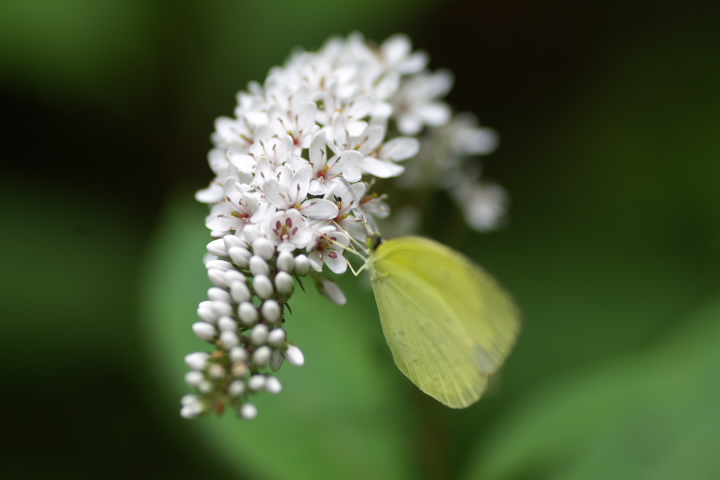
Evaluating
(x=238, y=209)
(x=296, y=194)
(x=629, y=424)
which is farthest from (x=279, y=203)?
(x=629, y=424)

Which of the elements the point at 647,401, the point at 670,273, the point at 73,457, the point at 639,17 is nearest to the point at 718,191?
the point at 670,273

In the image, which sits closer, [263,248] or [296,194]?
[263,248]

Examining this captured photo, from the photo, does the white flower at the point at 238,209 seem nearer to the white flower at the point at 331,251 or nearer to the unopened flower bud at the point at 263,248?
the unopened flower bud at the point at 263,248

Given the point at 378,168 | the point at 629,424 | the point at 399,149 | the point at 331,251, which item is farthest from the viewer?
the point at 629,424

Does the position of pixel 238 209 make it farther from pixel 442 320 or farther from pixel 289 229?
pixel 442 320

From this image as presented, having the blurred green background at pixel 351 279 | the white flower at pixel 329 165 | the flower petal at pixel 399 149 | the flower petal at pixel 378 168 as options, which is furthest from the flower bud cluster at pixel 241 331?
the blurred green background at pixel 351 279

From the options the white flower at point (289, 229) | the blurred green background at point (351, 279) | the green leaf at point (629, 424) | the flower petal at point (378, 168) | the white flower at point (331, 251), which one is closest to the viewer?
the white flower at point (289, 229)

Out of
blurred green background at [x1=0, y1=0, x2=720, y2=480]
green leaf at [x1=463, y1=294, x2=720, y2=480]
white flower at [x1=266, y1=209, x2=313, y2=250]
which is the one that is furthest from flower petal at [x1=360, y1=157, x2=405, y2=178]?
green leaf at [x1=463, y1=294, x2=720, y2=480]
